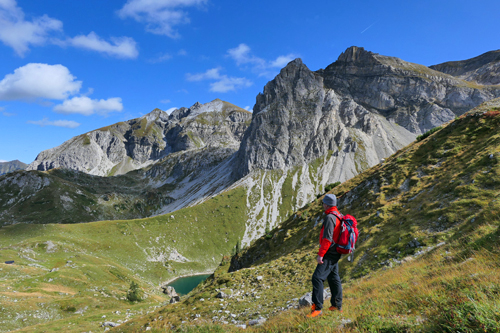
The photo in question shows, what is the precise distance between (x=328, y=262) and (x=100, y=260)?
8084 centimetres

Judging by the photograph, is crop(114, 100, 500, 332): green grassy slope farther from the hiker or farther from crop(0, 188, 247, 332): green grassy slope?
crop(0, 188, 247, 332): green grassy slope

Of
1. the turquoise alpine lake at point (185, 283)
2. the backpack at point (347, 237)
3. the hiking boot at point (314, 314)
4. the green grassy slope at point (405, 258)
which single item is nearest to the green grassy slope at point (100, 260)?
the turquoise alpine lake at point (185, 283)

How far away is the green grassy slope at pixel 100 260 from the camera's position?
32.0 m

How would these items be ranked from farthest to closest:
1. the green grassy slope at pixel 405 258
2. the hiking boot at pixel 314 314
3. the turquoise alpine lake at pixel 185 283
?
the turquoise alpine lake at pixel 185 283 < the hiking boot at pixel 314 314 < the green grassy slope at pixel 405 258

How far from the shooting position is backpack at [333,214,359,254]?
9.23 m

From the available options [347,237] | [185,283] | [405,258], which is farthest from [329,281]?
[185,283]

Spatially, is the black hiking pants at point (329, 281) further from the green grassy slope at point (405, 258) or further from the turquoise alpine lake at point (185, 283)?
the turquoise alpine lake at point (185, 283)

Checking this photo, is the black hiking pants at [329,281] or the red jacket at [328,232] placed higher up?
the red jacket at [328,232]

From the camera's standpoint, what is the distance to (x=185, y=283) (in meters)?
100

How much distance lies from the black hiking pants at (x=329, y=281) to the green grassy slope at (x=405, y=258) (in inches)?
24.2

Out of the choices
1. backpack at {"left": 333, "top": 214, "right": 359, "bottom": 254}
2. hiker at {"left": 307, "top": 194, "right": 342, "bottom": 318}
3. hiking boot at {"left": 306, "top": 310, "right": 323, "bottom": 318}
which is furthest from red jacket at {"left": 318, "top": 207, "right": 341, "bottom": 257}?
hiking boot at {"left": 306, "top": 310, "right": 323, "bottom": 318}

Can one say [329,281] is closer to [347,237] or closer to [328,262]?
[328,262]

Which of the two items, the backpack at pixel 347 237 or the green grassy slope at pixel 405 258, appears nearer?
the green grassy slope at pixel 405 258

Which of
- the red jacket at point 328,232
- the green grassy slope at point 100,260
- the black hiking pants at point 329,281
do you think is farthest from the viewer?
the green grassy slope at point 100,260
